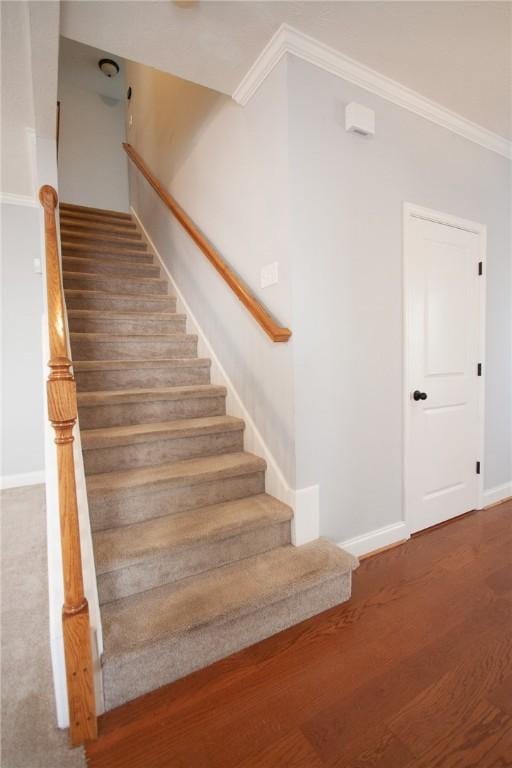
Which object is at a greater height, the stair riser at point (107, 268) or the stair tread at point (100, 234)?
the stair tread at point (100, 234)

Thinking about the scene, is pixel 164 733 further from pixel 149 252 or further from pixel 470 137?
pixel 149 252

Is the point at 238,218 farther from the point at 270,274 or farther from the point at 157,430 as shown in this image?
the point at 157,430

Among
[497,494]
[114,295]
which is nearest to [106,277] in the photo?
[114,295]

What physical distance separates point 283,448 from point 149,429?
2.42 feet

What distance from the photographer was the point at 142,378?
236cm

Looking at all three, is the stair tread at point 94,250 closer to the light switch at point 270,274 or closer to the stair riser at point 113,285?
the stair riser at point 113,285

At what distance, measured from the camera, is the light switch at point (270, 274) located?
180 cm

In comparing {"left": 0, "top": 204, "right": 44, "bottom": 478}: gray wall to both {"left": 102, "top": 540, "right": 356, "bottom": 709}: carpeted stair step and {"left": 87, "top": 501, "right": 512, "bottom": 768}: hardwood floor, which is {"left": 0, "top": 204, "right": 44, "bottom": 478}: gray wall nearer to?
{"left": 102, "top": 540, "right": 356, "bottom": 709}: carpeted stair step

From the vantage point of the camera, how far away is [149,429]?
6.43ft

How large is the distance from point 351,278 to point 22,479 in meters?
3.25

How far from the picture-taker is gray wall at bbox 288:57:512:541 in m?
1.74

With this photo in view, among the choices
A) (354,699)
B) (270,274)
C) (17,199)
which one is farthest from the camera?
(17,199)

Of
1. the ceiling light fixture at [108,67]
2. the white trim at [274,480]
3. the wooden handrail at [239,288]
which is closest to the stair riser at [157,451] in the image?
the white trim at [274,480]

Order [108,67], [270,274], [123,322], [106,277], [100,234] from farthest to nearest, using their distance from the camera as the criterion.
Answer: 1. [108,67]
2. [100,234]
3. [106,277]
4. [123,322]
5. [270,274]
